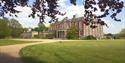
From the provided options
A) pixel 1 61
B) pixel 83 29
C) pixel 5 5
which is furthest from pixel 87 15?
pixel 83 29

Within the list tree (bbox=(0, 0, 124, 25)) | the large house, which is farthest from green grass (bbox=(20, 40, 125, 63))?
the large house

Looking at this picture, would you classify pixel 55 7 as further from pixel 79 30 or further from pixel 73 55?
pixel 79 30

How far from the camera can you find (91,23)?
8484 millimetres

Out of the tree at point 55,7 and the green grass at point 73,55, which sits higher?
the tree at point 55,7

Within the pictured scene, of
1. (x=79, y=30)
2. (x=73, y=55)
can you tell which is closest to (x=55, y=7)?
(x=73, y=55)

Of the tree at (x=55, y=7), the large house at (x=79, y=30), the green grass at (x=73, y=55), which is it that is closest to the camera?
the tree at (x=55, y=7)

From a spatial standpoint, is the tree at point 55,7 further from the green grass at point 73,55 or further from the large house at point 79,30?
the large house at point 79,30

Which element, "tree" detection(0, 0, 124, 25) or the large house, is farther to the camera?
the large house

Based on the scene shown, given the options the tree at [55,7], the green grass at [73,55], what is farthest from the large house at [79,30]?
the tree at [55,7]

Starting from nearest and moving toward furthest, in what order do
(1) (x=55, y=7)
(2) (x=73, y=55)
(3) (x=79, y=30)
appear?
1. (1) (x=55, y=7)
2. (2) (x=73, y=55)
3. (3) (x=79, y=30)

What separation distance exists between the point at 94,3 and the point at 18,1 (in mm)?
1996

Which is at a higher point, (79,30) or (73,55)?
(79,30)

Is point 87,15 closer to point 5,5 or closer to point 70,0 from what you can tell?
point 70,0

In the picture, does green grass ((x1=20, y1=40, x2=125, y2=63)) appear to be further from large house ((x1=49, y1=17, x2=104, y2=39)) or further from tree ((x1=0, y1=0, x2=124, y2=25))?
large house ((x1=49, y1=17, x2=104, y2=39))
